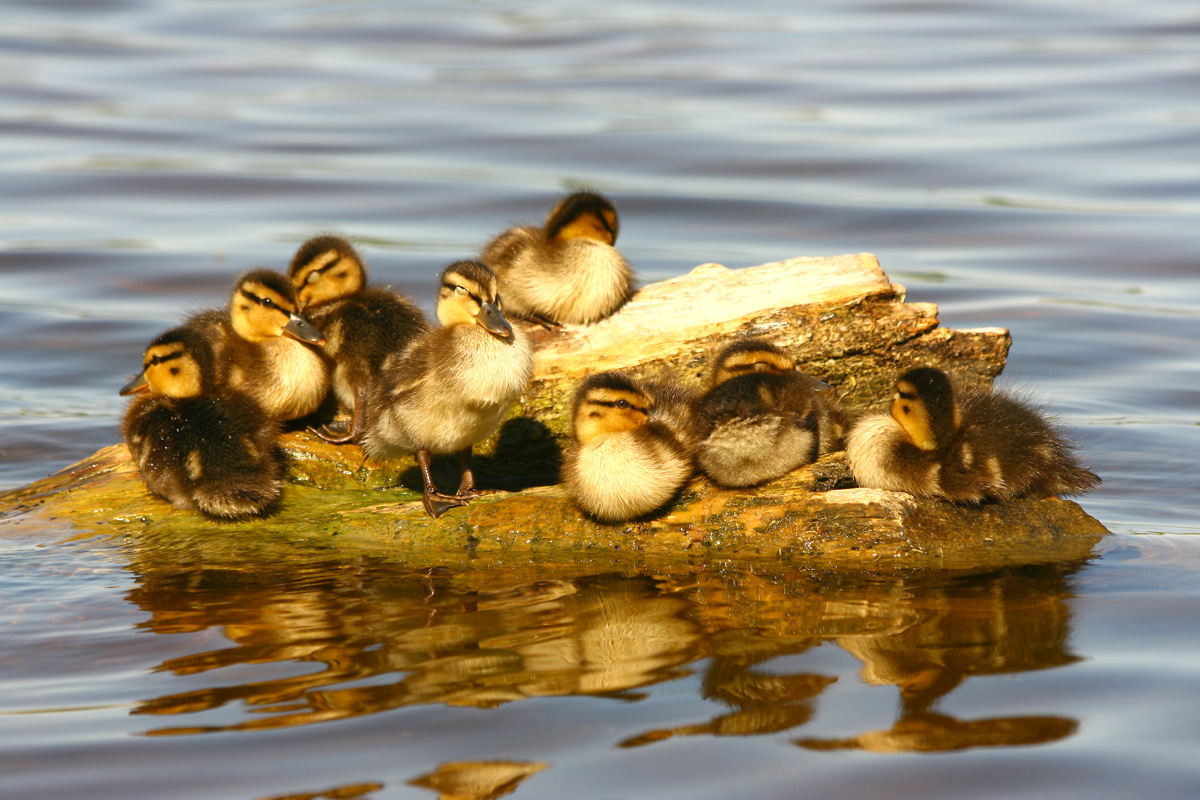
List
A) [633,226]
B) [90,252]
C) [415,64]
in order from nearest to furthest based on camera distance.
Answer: [90,252] → [633,226] → [415,64]

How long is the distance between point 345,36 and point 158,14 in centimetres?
405

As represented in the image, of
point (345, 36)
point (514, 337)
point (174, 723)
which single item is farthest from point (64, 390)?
point (345, 36)

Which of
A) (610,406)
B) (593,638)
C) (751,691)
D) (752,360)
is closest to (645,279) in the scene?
(752,360)

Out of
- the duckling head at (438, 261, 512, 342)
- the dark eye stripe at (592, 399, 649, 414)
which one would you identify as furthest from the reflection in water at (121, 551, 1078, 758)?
the duckling head at (438, 261, 512, 342)

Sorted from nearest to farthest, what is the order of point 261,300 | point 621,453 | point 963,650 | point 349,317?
point 963,650 → point 621,453 → point 261,300 → point 349,317

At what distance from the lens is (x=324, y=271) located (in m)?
6.80

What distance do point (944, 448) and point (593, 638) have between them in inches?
68.4

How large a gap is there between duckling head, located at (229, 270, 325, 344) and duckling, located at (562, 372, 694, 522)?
161cm

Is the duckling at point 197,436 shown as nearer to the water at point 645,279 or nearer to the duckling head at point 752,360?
the water at point 645,279

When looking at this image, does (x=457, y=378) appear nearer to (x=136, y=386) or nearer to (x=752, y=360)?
(x=752, y=360)

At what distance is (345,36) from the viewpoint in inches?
912

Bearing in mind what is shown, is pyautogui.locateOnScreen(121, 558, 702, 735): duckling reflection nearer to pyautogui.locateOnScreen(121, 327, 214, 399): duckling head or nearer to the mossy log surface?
the mossy log surface

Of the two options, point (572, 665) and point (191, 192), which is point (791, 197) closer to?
point (191, 192)

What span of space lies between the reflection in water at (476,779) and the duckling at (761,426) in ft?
6.33
